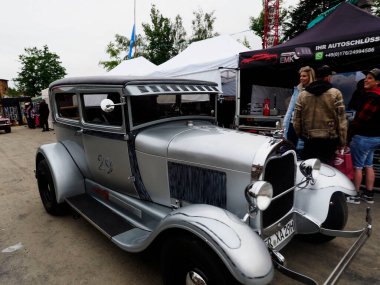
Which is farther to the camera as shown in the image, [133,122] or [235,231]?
[133,122]

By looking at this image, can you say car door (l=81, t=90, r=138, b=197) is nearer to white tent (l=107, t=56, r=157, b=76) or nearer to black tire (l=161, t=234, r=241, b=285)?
black tire (l=161, t=234, r=241, b=285)

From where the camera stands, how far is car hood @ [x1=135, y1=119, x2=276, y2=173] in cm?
185

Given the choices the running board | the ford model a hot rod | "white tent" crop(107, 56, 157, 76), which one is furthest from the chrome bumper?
"white tent" crop(107, 56, 157, 76)

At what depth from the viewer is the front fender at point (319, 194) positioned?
2.22m

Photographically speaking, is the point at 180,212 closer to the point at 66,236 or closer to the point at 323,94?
the point at 66,236

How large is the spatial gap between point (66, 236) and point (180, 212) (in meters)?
1.91

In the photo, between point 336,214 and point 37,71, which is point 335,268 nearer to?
point 336,214

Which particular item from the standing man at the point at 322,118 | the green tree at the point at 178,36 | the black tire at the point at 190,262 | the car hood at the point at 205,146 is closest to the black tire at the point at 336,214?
the car hood at the point at 205,146

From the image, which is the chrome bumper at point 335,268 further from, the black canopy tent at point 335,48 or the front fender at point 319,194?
the black canopy tent at point 335,48

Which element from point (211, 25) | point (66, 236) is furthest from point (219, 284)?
point (211, 25)

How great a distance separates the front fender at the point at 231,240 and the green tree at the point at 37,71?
3362cm

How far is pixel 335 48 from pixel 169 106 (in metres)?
3.19

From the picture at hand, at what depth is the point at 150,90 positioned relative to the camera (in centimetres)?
243

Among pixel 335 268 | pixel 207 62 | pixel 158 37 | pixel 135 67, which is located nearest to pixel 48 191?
pixel 335 268
